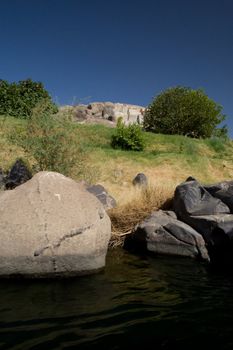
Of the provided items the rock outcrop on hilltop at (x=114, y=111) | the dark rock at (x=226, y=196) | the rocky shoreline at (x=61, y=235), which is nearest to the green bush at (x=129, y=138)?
the dark rock at (x=226, y=196)

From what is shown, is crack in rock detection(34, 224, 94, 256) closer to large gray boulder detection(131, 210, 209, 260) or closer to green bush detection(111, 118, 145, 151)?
large gray boulder detection(131, 210, 209, 260)

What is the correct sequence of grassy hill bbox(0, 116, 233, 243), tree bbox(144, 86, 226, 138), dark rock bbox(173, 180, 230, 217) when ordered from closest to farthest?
dark rock bbox(173, 180, 230, 217) → grassy hill bbox(0, 116, 233, 243) → tree bbox(144, 86, 226, 138)

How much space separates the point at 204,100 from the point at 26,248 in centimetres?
4513

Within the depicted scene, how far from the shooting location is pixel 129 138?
28281 mm

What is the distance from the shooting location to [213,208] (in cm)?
1366

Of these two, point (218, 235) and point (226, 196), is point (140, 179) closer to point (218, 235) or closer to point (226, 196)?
point (226, 196)

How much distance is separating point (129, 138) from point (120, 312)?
72.1 ft

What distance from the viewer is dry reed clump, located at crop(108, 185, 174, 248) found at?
14188 millimetres

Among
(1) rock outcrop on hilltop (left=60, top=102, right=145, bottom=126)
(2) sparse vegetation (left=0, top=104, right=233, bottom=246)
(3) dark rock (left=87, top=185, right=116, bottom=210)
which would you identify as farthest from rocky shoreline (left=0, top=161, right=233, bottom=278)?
(1) rock outcrop on hilltop (left=60, top=102, right=145, bottom=126)

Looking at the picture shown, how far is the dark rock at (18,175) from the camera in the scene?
17748 mm

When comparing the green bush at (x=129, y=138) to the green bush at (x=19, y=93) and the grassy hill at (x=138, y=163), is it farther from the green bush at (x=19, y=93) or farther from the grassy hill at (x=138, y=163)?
the green bush at (x=19, y=93)

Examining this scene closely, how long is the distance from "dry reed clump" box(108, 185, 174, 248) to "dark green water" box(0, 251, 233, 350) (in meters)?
4.18

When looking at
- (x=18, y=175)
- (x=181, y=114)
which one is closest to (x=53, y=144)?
(x=18, y=175)

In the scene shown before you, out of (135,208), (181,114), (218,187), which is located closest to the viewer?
(218,187)
